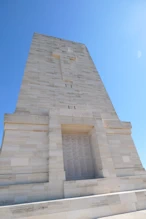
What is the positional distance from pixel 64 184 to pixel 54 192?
16.0 inches

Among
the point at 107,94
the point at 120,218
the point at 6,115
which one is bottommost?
the point at 120,218

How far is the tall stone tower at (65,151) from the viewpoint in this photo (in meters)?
4.29

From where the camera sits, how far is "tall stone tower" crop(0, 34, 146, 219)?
4.29 metres

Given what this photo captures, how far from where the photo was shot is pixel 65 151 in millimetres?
6277

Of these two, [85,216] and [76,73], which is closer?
[85,216]

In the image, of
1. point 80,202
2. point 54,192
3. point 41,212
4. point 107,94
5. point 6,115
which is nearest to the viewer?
point 41,212

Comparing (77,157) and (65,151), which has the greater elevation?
(65,151)

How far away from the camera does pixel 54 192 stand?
467 cm

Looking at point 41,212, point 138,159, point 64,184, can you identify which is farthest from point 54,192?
point 138,159

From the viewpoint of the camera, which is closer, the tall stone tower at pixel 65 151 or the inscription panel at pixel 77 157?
the tall stone tower at pixel 65 151

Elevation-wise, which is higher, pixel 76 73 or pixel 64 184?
pixel 76 73

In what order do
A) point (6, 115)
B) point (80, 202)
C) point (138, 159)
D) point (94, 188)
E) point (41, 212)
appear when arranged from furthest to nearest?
point (138, 159) < point (6, 115) < point (94, 188) < point (80, 202) < point (41, 212)

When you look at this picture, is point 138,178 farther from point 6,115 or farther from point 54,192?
point 6,115

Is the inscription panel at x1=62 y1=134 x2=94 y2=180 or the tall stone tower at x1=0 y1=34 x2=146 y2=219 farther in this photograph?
the inscription panel at x1=62 y1=134 x2=94 y2=180
